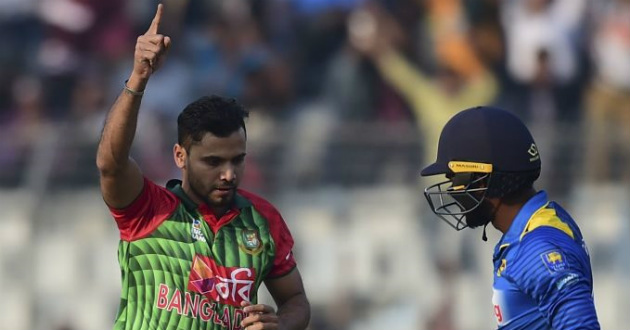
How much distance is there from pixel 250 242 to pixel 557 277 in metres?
1.39

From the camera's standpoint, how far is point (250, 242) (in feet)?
16.2

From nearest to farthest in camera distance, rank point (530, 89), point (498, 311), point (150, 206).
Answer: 1. point (498, 311)
2. point (150, 206)
3. point (530, 89)

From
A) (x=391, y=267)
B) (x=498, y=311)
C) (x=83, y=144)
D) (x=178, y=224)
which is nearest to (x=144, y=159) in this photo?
(x=83, y=144)

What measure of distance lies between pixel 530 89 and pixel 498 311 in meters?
6.56

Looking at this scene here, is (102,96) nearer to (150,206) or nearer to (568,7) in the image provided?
(568,7)

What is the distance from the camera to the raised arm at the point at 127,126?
4422mm

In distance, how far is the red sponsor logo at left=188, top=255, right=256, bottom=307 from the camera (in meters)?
4.79

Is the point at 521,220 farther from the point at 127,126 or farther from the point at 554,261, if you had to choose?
the point at 127,126

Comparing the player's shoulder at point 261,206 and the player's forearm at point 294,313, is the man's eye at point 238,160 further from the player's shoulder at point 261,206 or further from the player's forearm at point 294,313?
the player's forearm at point 294,313

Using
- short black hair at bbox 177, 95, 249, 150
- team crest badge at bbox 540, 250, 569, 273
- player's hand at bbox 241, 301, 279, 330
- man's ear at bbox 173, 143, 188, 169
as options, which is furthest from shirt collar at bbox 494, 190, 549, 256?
man's ear at bbox 173, 143, 188, 169

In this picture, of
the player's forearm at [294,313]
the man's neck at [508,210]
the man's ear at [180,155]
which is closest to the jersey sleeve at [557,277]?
the man's neck at [508,210]

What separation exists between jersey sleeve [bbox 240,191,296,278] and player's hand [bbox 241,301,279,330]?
1.32ft

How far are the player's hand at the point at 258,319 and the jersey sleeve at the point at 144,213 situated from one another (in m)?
0.50

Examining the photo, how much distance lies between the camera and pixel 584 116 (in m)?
10.5
